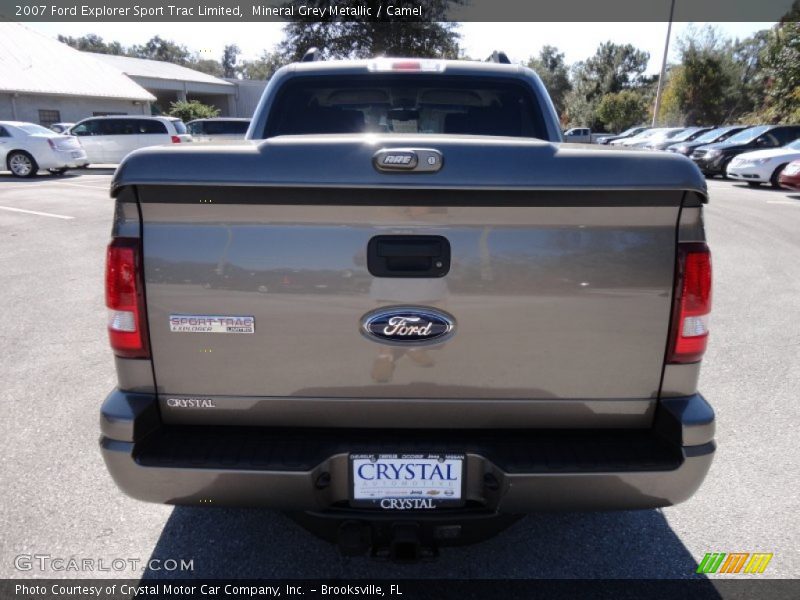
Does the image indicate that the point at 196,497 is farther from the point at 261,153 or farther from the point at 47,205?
the point at 47,205

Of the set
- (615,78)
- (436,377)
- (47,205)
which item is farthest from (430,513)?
(615,78)

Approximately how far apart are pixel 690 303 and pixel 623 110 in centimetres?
4851

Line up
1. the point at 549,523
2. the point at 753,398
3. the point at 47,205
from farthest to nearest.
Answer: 1. the point at 47,205
2. the point at 753,398
3. the point at 549,523

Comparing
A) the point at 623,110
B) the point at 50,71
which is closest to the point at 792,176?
the point at 50,71

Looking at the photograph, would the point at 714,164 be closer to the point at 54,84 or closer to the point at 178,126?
the point at 178,126

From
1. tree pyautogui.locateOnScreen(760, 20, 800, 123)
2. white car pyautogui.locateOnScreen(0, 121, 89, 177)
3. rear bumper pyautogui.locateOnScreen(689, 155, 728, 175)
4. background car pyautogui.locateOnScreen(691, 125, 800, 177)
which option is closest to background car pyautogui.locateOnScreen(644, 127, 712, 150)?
background car pyautogui.locateOnScreen(691, 125, 800, 177)

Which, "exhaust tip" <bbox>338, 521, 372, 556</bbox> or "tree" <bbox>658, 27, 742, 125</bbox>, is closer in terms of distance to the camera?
"exhaust tip" <bbox>338, 521, 372, 556</bbox>

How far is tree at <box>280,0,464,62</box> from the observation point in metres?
32.6

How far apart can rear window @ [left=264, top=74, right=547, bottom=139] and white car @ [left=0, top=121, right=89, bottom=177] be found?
59.1ft

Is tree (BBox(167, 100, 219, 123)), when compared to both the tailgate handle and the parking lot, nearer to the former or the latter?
the parking lot

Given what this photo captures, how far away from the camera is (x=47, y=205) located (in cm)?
1302

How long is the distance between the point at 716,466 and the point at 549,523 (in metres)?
1.13

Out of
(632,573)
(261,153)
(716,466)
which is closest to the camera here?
(261,153)

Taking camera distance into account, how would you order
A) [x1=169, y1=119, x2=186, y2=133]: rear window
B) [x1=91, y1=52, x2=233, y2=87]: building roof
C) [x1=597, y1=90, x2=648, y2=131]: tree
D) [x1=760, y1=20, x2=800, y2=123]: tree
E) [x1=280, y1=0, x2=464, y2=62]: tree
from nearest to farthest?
[x1=169, y1=119, x2=186, y2=133]: rear window → [x1=760, y1=20, x2=800, y2=123]: tree → [x1=280, y1=0, x2=464, y2=62]: tree → [x1=91, y1=52, x2=233, y2=87]: building roof → [x1=597, y1=90, x2=648, y2=131]: tree
